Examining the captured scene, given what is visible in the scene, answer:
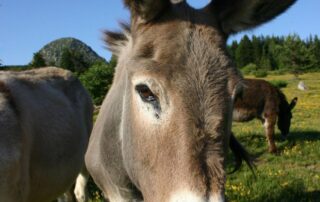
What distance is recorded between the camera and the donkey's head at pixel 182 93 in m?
2.02

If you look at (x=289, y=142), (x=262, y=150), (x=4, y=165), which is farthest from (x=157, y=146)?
(x=289, y=142)

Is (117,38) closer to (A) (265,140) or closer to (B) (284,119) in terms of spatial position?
(A) (265,140)

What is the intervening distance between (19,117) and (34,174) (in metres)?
0.63

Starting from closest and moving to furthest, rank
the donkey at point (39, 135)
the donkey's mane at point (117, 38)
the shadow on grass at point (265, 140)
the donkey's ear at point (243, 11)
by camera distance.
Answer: the donkey's ear at point (243, 11), the donkey's mane at point (117, 38), the donkey at point (39, 135), the shadow on grass at point (265, 140)

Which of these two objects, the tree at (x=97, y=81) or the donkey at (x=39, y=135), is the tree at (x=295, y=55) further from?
the donkey at (x=39, y=135)

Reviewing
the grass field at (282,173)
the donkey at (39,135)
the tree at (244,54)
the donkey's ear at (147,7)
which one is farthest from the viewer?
the tree at (244,54)

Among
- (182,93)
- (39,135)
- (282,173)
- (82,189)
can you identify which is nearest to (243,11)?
(182,93)

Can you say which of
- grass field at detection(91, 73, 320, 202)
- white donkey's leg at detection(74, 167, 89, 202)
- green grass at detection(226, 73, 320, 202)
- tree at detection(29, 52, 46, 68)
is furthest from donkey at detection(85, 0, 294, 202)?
tree at detection(29, 52, 46, 68)

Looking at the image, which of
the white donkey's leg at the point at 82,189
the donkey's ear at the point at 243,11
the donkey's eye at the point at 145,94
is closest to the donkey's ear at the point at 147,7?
the donkey's ear at the point at 243,11

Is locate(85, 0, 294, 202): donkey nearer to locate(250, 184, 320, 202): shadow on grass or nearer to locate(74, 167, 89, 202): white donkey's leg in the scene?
locate(74, 167, 89, 202): white donkey's leg

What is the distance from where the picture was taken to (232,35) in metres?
2.64

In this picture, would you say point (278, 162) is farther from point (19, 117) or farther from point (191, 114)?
point (191, 114)

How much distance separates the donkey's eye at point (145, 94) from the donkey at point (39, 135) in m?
1.77

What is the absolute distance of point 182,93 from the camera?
210 cm
